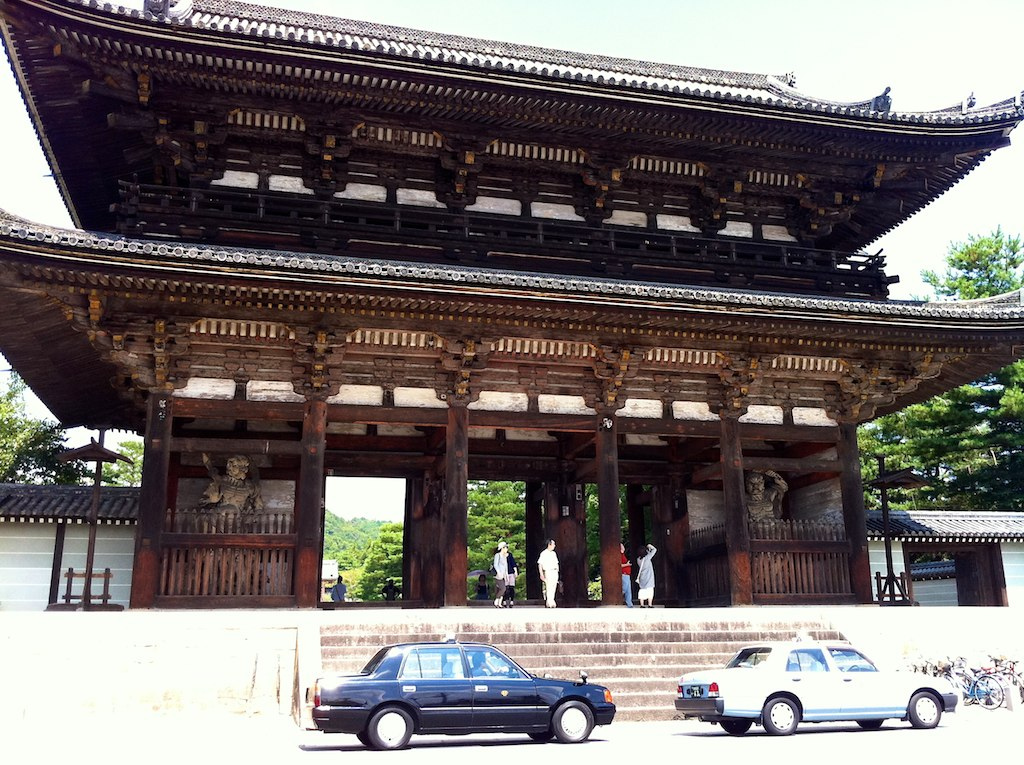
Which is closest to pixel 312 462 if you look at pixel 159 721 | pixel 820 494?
pixel 159 721

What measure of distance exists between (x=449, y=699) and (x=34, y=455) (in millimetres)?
30131

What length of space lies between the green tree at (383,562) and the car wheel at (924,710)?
139 ft

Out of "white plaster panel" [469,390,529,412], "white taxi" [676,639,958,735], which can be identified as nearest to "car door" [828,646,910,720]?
"white taxi" [676,639,958,735]

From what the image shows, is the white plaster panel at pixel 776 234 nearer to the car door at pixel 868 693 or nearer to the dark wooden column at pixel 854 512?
the dark wooden column at pixel 854 512

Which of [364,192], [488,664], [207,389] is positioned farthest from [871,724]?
[364,192]

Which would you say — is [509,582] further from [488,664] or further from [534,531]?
[488,664]

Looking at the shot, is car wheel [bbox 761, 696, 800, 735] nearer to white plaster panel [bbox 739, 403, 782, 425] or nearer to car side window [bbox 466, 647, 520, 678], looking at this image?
car side window [bbox 466, 647, 520, 678]

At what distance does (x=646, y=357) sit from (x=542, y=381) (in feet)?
7.50

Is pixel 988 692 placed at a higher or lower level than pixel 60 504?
lower

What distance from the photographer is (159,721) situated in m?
12.3

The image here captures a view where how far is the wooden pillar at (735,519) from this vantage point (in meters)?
17.8

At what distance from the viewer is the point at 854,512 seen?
18.7m

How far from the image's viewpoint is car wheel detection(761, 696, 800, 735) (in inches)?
454

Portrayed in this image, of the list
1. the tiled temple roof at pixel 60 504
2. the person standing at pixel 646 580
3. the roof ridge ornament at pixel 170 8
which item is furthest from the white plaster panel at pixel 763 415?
the roof ridge ornament at pixel 170 8
